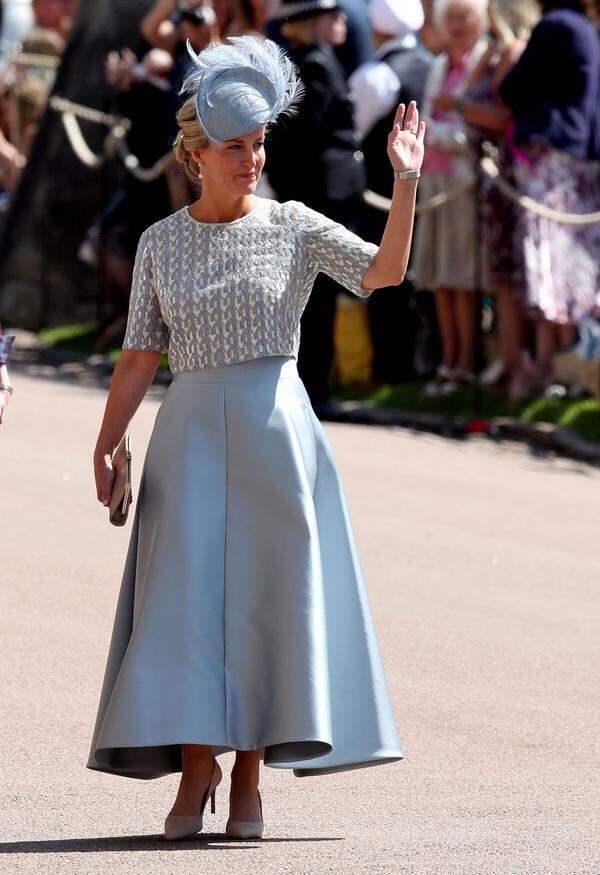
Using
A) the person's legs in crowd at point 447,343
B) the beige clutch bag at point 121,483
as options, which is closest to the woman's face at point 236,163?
the beige clutch bag at point 121,483

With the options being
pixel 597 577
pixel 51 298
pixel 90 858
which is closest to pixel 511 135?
pixel 597 577

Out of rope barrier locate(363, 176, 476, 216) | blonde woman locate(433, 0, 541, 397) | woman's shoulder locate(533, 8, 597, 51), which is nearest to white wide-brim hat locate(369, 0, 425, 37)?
blonde woman locate(433, 0, 541, 397)

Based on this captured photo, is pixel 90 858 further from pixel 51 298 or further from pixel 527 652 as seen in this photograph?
pixel 51 298

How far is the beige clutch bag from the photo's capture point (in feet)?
15.5

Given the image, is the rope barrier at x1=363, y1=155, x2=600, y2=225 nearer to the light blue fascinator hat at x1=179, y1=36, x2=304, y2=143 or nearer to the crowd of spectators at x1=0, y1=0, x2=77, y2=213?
the crowd of spectators at x1=0, y1=0, x2=77, y2=213

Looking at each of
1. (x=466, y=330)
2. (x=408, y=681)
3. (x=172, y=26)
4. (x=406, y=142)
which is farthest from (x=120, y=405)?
(x=172, y=26)

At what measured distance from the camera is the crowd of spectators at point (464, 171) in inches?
444

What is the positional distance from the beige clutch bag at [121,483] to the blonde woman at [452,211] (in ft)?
23.2

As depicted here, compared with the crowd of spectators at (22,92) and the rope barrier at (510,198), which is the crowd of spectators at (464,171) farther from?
the crowd of spectators at (22,92)

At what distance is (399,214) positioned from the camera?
4555 millimetres

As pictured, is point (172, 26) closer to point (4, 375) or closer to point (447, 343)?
point (447, 343)

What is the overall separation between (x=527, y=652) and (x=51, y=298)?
10892 mm

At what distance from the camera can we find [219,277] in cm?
467

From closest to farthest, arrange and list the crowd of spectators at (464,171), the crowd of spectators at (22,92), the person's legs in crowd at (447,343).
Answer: the crowd of spectators at (464,171) → the person's legs in crowd at (447,343) → the crowd of spectators at (22,92)
